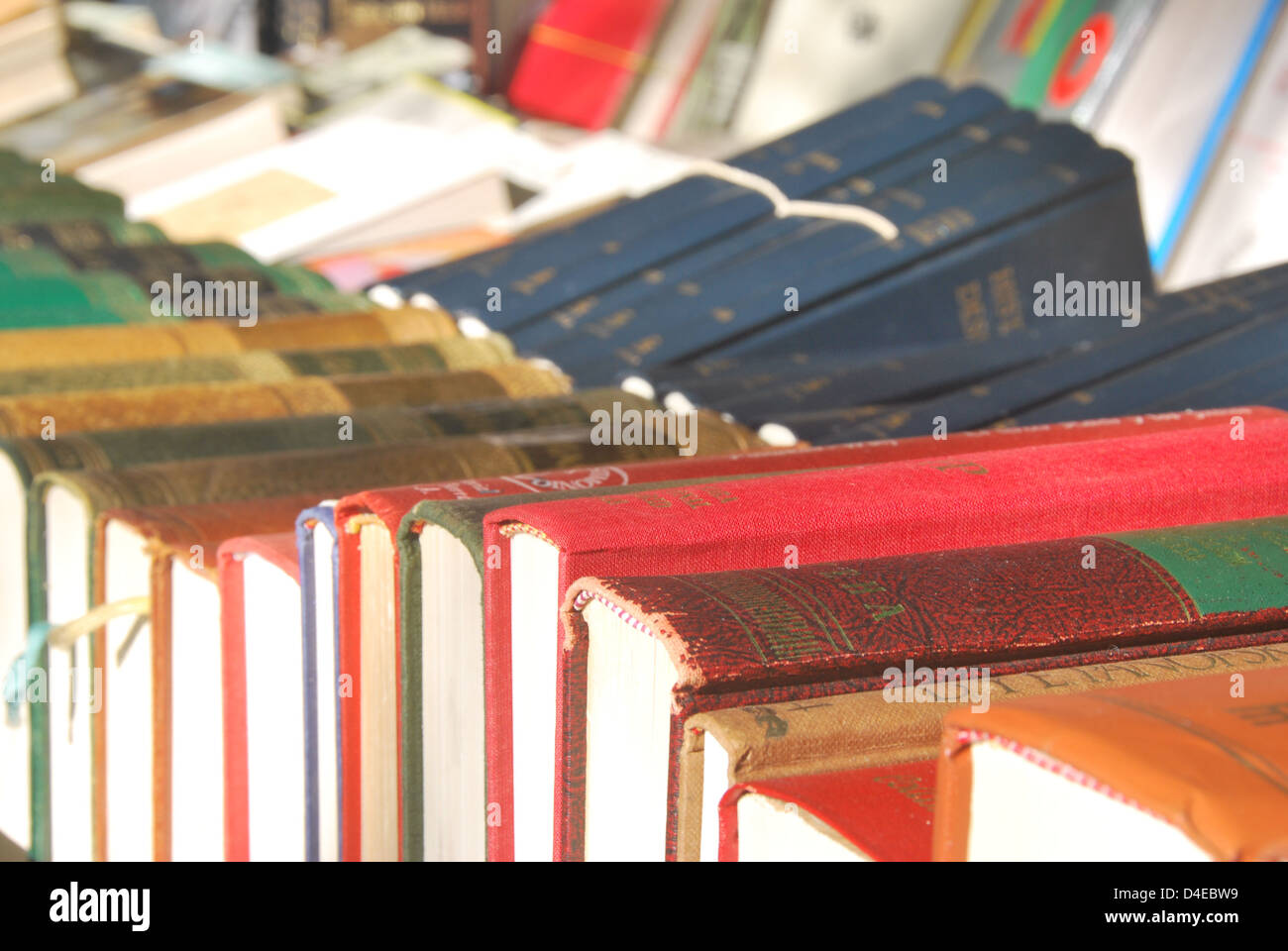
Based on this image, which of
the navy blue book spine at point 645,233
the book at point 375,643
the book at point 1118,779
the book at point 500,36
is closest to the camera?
the book at point 1118,779

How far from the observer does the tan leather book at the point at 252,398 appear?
3.33ft

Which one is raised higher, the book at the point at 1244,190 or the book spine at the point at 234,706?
the book at the point at 1244,190

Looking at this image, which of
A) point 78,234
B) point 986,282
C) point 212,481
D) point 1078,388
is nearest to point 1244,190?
point 986,282

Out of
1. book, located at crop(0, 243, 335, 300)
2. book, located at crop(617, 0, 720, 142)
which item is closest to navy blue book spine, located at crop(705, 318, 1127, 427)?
book, located at crop(0, 243, 335, 300)

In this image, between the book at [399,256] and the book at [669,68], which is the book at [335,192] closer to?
the book at [399,256]

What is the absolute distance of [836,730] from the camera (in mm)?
499

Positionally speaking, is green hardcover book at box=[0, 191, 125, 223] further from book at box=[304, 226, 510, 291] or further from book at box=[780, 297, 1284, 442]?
book at box=[780, 297, 1284, 442]

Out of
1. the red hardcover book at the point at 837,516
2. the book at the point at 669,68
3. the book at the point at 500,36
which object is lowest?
the red hardcover book at the point at 837,516

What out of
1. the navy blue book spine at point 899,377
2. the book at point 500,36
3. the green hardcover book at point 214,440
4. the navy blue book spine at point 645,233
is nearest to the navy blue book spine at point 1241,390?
the navy blue book spine at point 899,377

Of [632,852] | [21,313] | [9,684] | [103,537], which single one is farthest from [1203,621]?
[21,313]

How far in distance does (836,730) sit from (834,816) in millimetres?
34

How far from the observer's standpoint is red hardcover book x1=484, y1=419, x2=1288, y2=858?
592mm

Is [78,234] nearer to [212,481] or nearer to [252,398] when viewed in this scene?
[252,398]

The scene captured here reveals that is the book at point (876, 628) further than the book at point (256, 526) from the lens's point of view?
No
